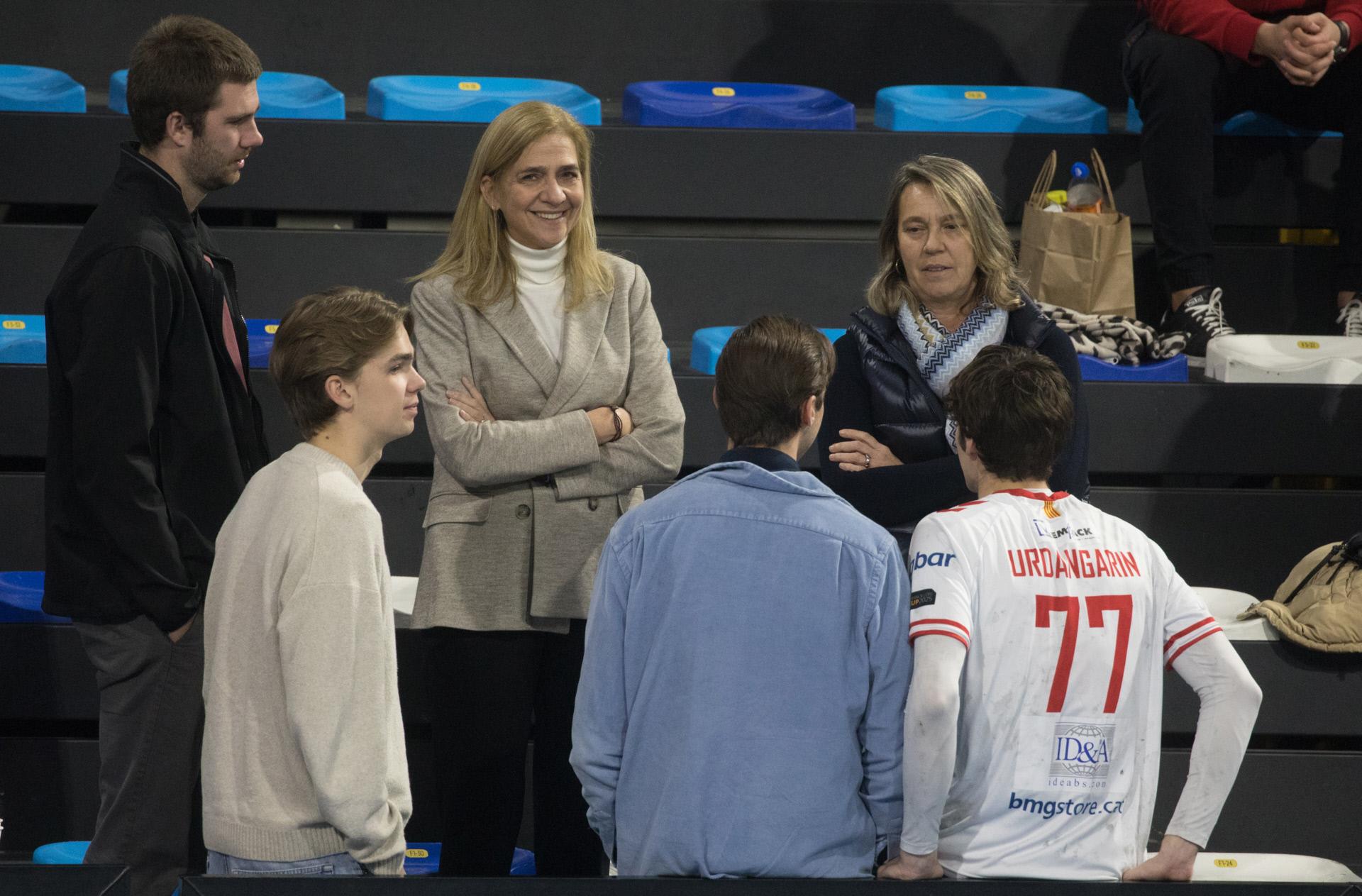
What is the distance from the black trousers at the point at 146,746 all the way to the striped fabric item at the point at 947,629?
1249mm

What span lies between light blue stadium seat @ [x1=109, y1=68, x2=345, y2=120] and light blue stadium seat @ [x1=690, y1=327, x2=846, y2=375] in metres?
1.29

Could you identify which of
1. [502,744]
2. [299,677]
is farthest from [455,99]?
[299,677]

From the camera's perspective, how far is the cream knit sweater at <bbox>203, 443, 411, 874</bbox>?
6.29 ft

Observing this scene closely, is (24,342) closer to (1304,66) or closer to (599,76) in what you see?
(599,76)

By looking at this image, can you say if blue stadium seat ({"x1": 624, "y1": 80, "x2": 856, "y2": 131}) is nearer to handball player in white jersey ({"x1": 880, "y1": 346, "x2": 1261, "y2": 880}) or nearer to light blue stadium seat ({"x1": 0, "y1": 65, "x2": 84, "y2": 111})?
light blue stadium seat ({"x1": 0, "y1": 65, "x2": 84, "y2": 111})

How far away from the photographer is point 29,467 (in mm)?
3842

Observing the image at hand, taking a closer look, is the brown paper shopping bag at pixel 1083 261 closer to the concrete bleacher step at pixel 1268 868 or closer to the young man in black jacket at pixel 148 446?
the concrete bleacher step at pixel 1268 868

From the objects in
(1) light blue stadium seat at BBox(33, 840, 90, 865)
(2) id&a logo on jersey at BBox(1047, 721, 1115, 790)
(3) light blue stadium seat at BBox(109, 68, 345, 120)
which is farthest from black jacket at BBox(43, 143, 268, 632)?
(3) light blue stadium seat at BBox(109, 68, 345, 120)

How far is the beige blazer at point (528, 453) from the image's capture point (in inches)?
106

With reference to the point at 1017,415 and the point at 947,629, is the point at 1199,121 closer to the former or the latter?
the point at 1017,415

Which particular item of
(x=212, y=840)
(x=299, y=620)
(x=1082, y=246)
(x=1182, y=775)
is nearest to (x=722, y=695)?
(x=299, y=620)

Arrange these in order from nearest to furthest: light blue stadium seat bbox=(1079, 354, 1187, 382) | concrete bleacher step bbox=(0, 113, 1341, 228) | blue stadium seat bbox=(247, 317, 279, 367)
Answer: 1. blue stadium seat bbox=(247, 317, 279, 367)
2. light blue stadium seat bbox=(1079, 354, 1187, 382)
3. concrete bleacher step bbox=(0, 113, 1341, 228)

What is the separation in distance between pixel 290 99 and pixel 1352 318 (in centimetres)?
304

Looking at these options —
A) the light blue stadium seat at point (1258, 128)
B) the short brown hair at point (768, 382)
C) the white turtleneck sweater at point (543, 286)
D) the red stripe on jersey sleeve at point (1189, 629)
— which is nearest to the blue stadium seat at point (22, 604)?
the white turtleneck sweater at point (543, 286)
